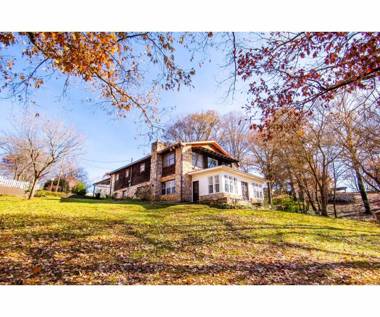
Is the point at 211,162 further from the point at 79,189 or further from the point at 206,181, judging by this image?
the point at 79,189

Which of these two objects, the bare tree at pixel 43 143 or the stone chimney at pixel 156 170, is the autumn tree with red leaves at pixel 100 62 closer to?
the bare tree at pixel 43 143

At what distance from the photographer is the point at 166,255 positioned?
385cm

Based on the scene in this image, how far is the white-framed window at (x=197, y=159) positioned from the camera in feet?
49.3

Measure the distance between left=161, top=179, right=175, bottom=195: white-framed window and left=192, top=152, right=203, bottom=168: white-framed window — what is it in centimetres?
180

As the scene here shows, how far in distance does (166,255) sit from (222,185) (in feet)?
31.2

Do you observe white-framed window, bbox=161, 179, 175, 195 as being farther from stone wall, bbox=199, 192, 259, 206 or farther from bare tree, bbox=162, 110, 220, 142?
bare tree, bbox=162, 110, 220, 142

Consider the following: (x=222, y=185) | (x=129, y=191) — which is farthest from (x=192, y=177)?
(x=129, y=191)

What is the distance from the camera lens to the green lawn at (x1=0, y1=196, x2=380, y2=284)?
113 inches

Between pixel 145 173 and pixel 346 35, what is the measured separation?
14209 mm
